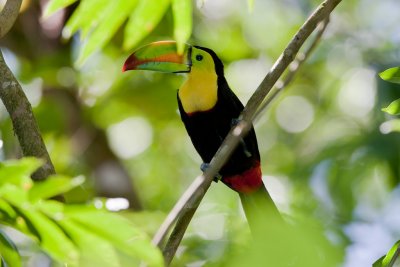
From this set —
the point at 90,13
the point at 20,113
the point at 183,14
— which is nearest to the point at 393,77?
the point at 183,14

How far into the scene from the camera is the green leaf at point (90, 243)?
5.62 feet

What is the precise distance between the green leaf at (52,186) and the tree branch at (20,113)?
0.92m

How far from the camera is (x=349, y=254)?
13.4 feet

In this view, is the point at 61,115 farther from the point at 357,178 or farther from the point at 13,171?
the point at 13,171

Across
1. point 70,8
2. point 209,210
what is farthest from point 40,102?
point 209,210

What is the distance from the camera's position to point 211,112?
4125 millimetres

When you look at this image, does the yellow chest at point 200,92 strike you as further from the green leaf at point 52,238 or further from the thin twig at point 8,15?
the green leaf at point 52,238

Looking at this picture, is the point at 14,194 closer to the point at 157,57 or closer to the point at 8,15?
the point at 8,15

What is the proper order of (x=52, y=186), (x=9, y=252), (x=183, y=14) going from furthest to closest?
(x=183, y=14)
(x=9, y=252)
(x=52, y=186)

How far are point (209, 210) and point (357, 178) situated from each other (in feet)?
4.38

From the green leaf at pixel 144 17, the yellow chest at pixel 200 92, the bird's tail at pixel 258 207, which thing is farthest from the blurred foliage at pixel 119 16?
the yellow chest at pixel 200 92

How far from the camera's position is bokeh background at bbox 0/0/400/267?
15.8 ft

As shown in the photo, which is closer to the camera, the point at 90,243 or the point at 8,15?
the point at 90,243

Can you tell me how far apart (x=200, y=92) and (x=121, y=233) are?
2.53 meters
